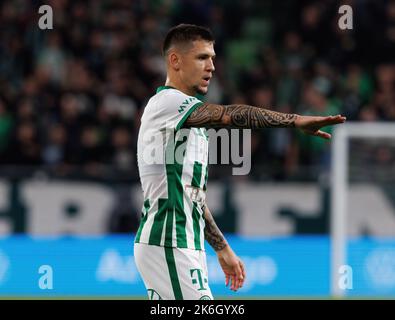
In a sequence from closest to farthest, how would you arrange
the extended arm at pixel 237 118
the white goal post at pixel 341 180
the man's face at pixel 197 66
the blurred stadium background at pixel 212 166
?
the extended arm at pixel 237 118, the man's face at pixel 197 66, the white goal post at pixel 341 180, the blurred stadium background at pixel 212 166

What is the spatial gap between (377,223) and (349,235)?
340 millimetres

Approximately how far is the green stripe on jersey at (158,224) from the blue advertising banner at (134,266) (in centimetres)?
591

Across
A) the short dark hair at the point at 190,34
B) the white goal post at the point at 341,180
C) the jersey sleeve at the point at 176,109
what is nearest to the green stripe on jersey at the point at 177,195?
the jersey sleeve at the point at 176,109

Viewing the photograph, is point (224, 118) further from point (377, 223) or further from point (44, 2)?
point (44, 2)

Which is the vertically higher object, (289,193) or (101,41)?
(101,41)

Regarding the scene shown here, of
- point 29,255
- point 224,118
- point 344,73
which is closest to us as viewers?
point 224,118

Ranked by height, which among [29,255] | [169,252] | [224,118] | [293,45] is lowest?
[29,255]

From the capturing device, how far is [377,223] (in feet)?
38.4

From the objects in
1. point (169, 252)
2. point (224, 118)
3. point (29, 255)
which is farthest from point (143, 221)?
point (29, 255)

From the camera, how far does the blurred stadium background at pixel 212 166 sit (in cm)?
1164

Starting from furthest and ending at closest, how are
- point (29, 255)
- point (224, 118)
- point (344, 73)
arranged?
point (344, 73) < point (29, 255) < point (224, 118)

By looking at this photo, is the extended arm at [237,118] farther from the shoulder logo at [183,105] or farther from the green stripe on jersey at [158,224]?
the green stripe on jersey at [158,224]

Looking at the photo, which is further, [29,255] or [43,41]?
[43,41]

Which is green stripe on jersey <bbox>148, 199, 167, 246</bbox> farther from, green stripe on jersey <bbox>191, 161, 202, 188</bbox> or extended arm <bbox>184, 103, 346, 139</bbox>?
extended arm <bbox>184, 103, 346, 139</bbox>
